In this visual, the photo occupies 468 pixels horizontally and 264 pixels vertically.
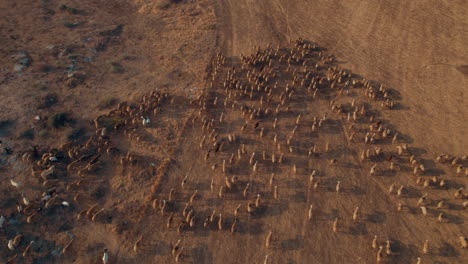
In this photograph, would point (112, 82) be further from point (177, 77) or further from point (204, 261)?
point (204, 261)

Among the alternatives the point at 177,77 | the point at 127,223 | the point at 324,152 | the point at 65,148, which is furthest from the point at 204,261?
the point at 177,77

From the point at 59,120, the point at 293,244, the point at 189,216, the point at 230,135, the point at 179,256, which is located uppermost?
the point at 230,135

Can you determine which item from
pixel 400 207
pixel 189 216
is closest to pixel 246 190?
pixel 189 216

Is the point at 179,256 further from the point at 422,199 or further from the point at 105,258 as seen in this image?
the point at 422,199

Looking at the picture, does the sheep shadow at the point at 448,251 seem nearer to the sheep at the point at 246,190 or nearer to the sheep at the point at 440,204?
the sheep at the point at 440,204

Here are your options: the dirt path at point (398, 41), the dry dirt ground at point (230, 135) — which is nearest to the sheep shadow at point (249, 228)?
the dry dirt ground at point (230, 135)
